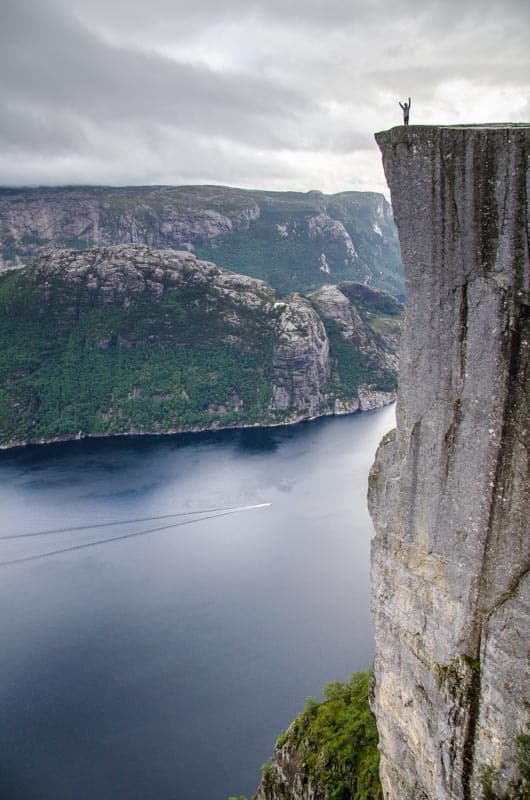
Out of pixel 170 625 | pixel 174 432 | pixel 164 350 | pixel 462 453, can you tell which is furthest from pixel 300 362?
pixel 462 453

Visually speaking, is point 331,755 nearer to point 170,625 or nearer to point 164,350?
point 170,625

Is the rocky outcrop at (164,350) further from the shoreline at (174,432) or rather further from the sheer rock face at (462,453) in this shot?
the sheer rock face at (462,453)

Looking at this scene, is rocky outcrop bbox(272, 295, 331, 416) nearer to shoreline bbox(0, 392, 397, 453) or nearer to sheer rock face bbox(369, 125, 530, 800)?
shoreline bbox(0, 392, 397, 453)

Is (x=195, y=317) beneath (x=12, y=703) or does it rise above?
above

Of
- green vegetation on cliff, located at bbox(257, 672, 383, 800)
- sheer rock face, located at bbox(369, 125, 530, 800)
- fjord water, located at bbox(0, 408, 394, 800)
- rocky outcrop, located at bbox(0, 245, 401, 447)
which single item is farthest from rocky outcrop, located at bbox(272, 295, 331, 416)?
sheer rock face, located at bbox(369, 125, 530, 800)

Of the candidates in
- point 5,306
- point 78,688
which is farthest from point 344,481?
point 5,306

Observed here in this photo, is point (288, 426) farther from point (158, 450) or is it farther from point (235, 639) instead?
point (235, 639)
